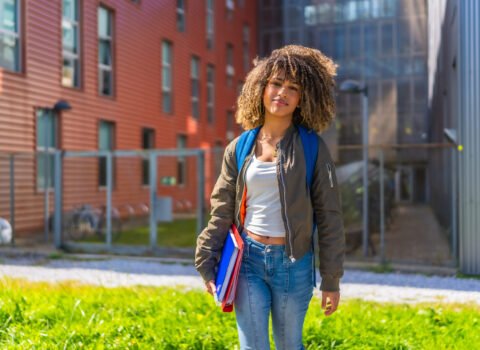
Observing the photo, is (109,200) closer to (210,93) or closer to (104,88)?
(104,88)

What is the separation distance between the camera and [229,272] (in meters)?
2.72

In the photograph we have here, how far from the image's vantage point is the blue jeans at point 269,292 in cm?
270

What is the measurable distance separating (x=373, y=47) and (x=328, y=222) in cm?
2994

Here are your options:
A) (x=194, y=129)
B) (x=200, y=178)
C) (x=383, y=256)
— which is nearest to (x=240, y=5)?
(x=194, y=129)

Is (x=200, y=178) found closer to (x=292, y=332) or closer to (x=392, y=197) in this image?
(x=392, y=197)

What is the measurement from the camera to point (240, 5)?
29859mm

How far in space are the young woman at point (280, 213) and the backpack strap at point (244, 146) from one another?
0.03 m

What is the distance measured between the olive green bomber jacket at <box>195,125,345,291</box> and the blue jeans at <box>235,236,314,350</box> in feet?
0.23

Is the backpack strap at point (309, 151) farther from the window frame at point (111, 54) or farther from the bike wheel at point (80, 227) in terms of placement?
the window frame at point (111, 54)

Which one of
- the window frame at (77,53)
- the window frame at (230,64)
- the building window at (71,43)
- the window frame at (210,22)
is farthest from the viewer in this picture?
the window frame at (230,64)

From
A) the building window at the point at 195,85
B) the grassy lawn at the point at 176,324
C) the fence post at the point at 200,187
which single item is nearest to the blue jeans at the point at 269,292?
the grassy lawn at the point at 176,324

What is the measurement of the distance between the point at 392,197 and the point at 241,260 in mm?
8161

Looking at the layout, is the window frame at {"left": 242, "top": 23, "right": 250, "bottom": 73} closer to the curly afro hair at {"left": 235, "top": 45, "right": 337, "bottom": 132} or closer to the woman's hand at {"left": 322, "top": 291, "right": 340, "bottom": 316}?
the curly afro hair at {"left": 235, "top": 45, "right": 337, "bottom": 132}

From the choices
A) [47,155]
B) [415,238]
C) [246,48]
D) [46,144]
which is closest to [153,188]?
[46,144]
